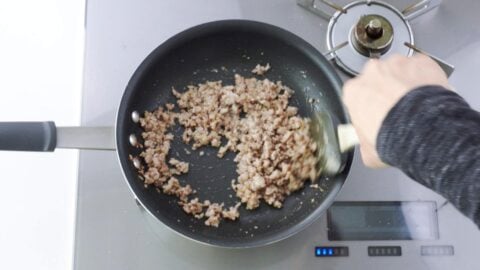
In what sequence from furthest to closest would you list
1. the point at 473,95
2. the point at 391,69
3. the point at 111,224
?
the point at 473,95 < the point at 111,224 < the point at 391,69

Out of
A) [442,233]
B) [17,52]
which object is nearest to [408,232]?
[442,233]

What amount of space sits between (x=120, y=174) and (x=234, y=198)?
193mm

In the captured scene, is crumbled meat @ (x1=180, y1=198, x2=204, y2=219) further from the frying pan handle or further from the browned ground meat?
the frying pan handle

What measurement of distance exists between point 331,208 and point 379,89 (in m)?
0.31

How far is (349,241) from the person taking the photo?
902 millimetres

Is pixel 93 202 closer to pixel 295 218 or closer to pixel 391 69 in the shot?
pixel 295 218

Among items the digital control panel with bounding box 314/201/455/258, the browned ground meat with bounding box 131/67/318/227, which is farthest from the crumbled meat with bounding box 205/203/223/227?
the digital control panel with bounding box 314/201/455/258

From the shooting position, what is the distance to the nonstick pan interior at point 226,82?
870 mm

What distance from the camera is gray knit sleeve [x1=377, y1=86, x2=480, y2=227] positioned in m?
0.56

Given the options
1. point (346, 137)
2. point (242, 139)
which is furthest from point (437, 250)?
point (242, 139)

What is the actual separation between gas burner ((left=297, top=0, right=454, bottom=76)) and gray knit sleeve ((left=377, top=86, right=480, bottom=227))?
1.23ft

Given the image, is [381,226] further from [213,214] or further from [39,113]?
[39,113]

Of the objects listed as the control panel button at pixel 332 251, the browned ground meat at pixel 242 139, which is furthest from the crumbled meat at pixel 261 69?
the control panel button at pixel 332 251

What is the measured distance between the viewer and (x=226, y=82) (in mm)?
994
